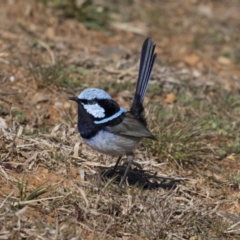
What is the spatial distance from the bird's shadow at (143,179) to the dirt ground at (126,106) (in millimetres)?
14

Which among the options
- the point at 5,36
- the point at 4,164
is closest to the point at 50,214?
the point at 4,164

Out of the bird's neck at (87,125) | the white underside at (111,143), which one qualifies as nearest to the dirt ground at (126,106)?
the white underside at (111,143)

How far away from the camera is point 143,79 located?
17.9 feet

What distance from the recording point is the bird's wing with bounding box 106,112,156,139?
4.99 meters

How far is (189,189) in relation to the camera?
5.42m

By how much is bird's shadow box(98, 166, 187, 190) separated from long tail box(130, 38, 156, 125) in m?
0.44

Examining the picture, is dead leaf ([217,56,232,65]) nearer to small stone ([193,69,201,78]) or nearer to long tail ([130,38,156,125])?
small stone ([193,69,201,78])

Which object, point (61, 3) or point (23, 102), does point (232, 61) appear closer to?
point (61, 3)

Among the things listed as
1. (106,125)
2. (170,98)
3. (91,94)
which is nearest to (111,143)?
(106,125)

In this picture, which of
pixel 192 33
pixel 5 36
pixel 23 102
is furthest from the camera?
pixel 192 33

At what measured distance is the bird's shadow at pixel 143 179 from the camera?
211 inches

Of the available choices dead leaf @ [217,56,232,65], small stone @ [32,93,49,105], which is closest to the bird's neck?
small stone @ [32,93,49,105]

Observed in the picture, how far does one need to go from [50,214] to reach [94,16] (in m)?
4.35

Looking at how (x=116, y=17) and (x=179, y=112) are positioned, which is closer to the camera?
(x=179, y=112)
